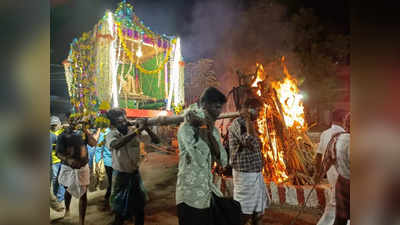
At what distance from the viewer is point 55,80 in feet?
9.62

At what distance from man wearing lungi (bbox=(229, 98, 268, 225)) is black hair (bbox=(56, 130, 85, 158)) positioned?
1.92 meters

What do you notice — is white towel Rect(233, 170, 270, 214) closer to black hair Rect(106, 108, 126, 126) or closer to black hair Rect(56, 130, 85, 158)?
black hair Rect(106, 108, 126, 126)

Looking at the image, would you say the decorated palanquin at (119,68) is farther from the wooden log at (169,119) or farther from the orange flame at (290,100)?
the orange flame at (290,100)

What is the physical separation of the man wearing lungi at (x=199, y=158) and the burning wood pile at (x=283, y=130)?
1.85 ft

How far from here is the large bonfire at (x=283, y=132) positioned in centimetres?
293

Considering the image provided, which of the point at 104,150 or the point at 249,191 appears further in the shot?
the point at 104,150

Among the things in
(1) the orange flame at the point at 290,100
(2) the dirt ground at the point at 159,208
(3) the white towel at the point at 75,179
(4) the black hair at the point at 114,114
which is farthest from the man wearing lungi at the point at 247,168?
(3) the white towel at the point at 75,179

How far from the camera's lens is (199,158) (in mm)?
2621

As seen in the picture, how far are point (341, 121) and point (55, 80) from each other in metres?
3.68

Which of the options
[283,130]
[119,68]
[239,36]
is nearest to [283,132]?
[283,130]

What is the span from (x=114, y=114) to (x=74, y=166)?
2.82ft

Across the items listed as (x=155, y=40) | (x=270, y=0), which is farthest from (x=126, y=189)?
(x=270, y=0)

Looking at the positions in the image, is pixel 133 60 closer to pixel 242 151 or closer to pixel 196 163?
pixel 196 163
